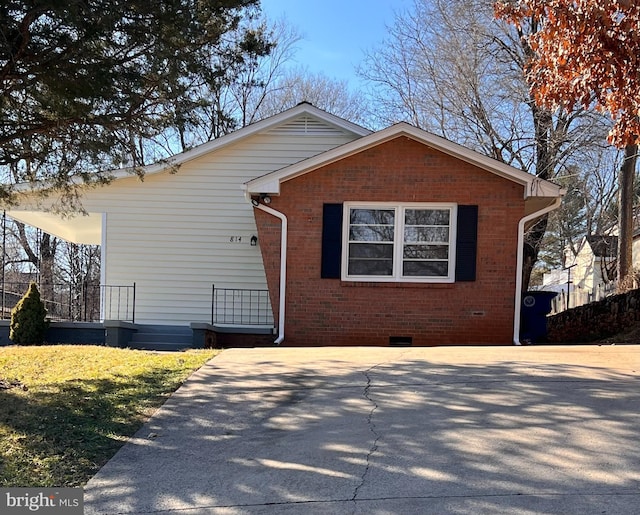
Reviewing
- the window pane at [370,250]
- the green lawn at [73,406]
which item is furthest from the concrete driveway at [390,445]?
the window pane at [370,250]

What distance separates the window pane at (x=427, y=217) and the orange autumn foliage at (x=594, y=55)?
3.19m

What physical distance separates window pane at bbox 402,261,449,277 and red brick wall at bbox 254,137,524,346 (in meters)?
0.24

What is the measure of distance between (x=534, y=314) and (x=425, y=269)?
9.61ft

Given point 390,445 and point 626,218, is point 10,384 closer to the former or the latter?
point 390,445

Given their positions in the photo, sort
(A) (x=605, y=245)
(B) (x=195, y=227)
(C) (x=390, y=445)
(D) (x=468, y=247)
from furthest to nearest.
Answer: (A) (x=605, y=245)
(B) (x=195, y=227)
(D) (x=468, y=247)
(C) (x=390, y=445)

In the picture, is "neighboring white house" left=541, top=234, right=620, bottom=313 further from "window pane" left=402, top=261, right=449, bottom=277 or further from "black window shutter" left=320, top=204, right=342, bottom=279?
"black window shutter" left=320, top=204, right=342, bottom=279

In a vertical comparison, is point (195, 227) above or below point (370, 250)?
above

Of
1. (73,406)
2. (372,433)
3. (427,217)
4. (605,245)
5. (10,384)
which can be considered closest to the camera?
(372,433)

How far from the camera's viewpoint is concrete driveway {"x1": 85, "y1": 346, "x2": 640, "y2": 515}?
3270 millimetres

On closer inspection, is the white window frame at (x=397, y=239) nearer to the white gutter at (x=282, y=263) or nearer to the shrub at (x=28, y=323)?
the white gutter at (x=282, y=263)

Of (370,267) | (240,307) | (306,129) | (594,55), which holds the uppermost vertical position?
(306,129)

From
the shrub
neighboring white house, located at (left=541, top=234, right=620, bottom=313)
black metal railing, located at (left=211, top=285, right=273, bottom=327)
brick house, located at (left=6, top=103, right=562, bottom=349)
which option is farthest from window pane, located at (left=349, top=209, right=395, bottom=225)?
neighboring white house, located at (left=541, top=234, right=620, bottom=313)

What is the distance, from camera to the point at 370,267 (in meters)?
10.0

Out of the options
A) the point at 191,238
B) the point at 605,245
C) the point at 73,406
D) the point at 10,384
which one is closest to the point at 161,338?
the point at 191,238
